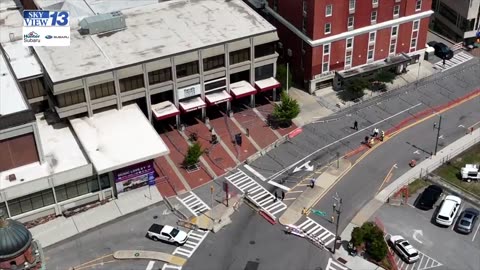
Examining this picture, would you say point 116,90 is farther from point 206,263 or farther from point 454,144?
point 454,144

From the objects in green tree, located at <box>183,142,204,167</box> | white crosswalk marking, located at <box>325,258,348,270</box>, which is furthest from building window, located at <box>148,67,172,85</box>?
white crosswalk marking, located at <box>325,258,348,270</box>

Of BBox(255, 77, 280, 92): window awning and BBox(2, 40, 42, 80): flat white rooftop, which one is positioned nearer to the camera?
BBox(2, 40, 42, 80): flat white rooftop

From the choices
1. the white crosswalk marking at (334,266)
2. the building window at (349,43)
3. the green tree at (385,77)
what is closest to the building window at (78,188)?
the white crosswalk marking at (334,266)

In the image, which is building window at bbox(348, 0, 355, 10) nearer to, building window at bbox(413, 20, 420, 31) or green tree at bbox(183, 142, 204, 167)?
building window at bbox(413, 20, 420, 31)

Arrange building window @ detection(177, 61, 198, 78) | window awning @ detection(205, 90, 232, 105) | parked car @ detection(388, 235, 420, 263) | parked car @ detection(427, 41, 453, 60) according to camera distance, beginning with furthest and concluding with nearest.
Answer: parked car @ detection(427, 41, 453, 60) < window awning @ detection(205, 90, 232, 105) < building window @ detection(177, 61, 198, 78) < parked car @ detection(388, 235, 420, 263)

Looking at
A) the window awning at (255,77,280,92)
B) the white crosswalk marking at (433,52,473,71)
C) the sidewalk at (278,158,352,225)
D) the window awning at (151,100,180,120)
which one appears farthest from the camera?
the white crosswalk marking at (433,52,473,71)

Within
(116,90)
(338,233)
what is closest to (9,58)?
(116,90)

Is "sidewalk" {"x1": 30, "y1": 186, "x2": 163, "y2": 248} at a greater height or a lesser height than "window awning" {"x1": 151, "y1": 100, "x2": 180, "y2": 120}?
lesser
